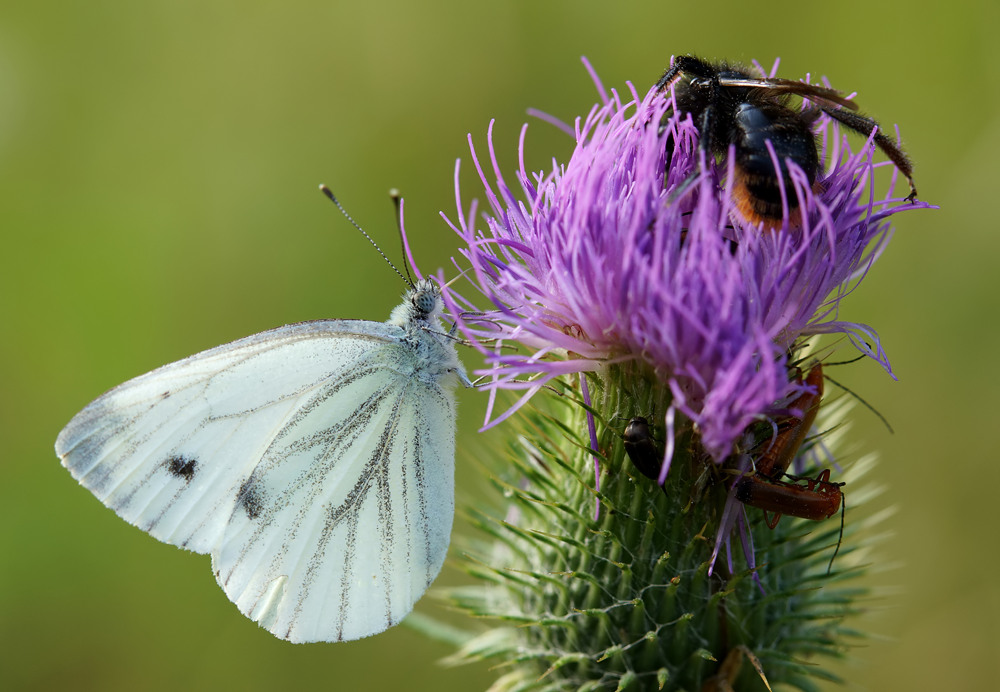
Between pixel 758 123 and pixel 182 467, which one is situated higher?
pixel 758 123

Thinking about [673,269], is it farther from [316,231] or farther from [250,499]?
[316,231]

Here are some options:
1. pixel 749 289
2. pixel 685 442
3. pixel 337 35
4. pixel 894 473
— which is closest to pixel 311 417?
pixel 685 442

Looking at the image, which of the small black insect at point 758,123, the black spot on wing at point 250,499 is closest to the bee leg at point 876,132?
the small black insect at point 758,123

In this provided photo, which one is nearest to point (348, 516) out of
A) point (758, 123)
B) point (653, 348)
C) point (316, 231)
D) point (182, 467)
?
point (182, 467)

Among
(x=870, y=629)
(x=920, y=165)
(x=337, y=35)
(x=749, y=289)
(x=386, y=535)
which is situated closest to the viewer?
(x=749, y=289)

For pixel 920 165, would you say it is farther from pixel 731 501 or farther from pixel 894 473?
pixel 731 501

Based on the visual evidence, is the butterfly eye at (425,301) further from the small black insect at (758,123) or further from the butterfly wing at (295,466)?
the small black insect at (758,123)

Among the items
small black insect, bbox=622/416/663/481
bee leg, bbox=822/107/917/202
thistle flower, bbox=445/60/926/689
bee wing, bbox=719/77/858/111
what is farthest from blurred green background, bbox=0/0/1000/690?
bee wing, bbox=719/77/858/111
